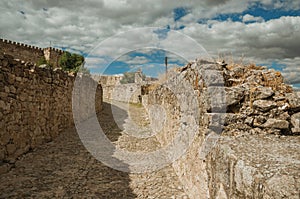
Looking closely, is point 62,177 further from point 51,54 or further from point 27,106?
point 51,54

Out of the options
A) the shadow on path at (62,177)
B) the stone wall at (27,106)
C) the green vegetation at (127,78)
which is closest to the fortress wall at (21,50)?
the green vegetation at (127,78)

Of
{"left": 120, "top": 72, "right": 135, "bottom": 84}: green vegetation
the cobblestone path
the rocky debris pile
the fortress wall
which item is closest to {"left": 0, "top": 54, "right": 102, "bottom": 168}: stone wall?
the cobblestone path

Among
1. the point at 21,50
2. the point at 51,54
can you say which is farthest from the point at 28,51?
the point at 51,54

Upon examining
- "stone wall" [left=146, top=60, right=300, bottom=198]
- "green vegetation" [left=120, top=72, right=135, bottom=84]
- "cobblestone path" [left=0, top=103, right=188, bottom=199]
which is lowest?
"cobblestone path" [left=0, top=103, right=188, bottom=199]

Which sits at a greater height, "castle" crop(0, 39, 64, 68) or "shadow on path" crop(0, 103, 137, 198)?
"castle" crop(0, 39, 64, 68)

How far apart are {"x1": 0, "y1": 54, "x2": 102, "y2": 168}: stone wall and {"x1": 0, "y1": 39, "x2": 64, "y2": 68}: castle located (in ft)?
49.5

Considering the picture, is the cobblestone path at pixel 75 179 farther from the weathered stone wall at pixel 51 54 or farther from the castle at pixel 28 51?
the weathered stone wall at pixel 51 54

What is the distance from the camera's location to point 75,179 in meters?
4.22

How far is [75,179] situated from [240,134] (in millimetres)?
3076

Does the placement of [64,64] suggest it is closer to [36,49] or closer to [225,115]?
[36,49]

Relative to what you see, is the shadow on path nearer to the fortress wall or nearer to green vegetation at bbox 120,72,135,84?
the fortress wall

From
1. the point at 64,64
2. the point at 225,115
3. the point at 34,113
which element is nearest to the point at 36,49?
the point at 64,64

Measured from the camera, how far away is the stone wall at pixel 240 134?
1798 mm

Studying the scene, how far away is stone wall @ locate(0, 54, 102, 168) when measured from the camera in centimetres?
459
